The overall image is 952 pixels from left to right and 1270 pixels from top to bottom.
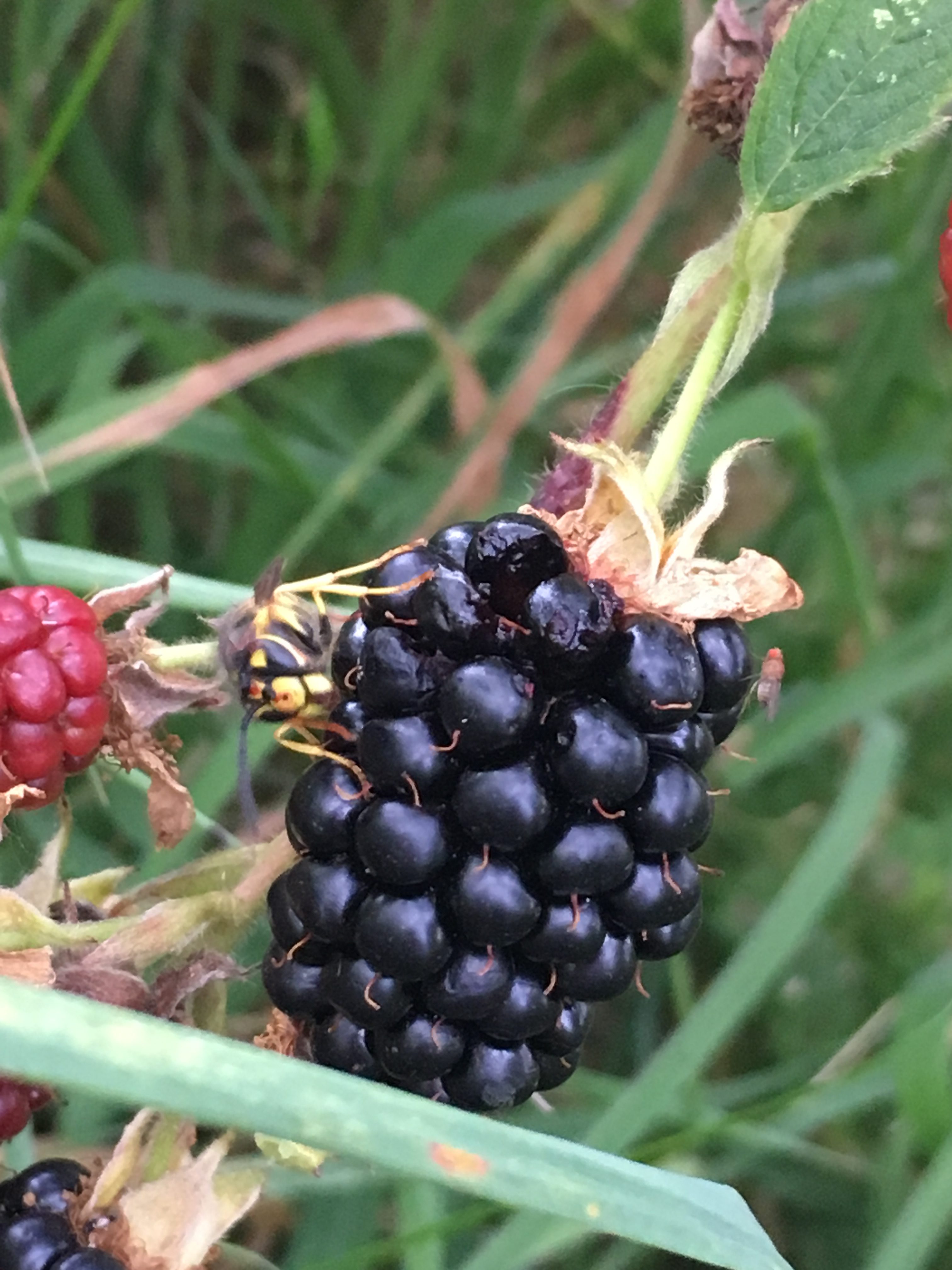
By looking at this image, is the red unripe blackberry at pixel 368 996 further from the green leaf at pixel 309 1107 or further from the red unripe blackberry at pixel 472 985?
the green leaf at pixel 309 1107

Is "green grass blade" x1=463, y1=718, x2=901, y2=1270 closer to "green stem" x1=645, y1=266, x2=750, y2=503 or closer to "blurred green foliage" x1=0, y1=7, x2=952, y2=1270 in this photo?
"blurred green foliage" x1=0, y1=7, x2=952, y2=1270

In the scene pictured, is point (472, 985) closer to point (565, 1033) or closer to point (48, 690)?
point (565, 1033)

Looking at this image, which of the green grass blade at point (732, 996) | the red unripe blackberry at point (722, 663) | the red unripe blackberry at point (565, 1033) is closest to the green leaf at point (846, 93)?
the red unripe blackberry at point (722, 663)

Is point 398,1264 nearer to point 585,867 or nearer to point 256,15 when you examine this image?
point 585,867

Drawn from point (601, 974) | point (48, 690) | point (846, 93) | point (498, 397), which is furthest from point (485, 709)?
point (498, 397)

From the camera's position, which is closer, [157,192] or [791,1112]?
[791,1112]

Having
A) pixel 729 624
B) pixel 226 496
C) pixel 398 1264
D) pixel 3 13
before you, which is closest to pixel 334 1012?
pixel 729 624
